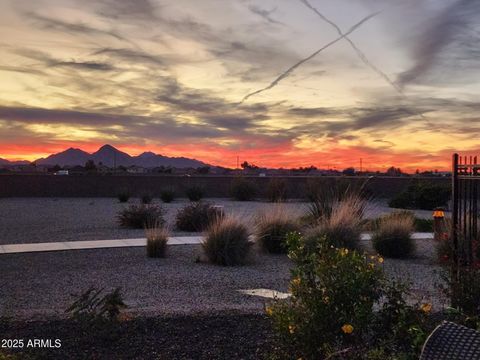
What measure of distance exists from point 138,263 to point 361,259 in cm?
769

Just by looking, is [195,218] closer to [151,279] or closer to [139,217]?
[139,217]

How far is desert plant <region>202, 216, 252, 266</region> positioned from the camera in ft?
41.3

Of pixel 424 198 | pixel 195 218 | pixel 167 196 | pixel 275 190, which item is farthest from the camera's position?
pixel 275 190

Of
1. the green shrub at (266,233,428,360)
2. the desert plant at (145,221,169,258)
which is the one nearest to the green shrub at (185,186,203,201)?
the desert plant at (145,221,169,258)

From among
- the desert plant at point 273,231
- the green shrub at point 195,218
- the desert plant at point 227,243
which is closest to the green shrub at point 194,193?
the green shrub at point 195,218

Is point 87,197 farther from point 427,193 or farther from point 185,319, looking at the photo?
point 185,319

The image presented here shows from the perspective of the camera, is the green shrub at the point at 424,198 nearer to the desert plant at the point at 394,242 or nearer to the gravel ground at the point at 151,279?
the gravel ground at the point at 151,279

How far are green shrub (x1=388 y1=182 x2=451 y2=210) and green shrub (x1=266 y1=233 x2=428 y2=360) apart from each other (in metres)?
26.6

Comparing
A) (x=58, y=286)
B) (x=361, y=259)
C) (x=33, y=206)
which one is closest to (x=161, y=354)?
(x=361, y=259)

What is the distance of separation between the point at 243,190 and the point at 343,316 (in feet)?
103

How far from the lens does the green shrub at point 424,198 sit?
3092 centimetres

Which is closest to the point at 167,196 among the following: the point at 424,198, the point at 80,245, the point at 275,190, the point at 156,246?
the point at 275,190

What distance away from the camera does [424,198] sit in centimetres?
3112

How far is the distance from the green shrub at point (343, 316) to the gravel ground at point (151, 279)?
1.31 metres
